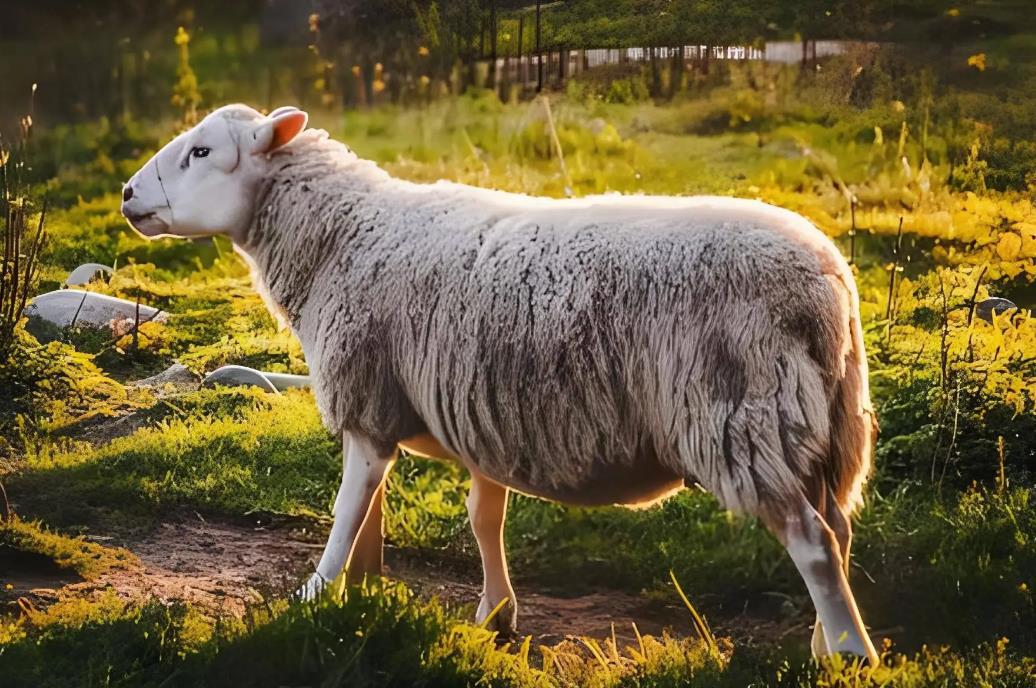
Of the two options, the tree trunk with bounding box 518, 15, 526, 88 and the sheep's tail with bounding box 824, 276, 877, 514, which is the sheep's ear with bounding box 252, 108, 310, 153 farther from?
the tree trunk with bounding box 518, 15, 526, 88

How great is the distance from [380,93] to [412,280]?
5.50 metres

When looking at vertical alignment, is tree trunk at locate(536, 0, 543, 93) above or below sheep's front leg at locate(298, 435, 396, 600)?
above

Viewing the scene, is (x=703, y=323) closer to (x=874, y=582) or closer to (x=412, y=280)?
(x=412, y=280)

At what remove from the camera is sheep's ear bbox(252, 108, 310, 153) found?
551 centimetres

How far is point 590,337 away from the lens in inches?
187

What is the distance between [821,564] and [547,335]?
48.2 inches

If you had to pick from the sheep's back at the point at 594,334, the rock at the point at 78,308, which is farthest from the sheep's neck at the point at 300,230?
the rock at the point at 78,308

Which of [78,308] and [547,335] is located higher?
[547,335]

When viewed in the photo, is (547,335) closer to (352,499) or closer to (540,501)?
(352,499)

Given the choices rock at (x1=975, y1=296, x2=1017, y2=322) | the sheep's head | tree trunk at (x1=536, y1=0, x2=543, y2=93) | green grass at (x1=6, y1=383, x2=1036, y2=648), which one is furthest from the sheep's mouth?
rock at (x1=975, y1=296, x2=1017, y2=322)

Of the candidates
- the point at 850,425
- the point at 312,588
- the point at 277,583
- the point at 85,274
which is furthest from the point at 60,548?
the point at 850,425

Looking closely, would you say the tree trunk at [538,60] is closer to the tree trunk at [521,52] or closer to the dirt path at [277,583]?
the tree trunk at [521,52]

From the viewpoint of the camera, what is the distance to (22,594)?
564cm

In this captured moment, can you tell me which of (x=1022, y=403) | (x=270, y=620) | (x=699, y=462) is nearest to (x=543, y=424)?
(x=699, y=462)
